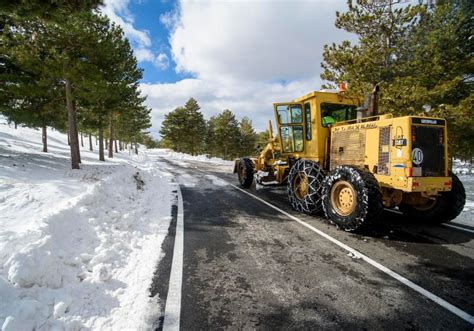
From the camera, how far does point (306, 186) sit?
23.4 ft

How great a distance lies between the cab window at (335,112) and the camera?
7500 mm

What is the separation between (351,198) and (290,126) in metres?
3.68

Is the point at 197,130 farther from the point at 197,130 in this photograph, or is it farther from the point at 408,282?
the point at 408,282

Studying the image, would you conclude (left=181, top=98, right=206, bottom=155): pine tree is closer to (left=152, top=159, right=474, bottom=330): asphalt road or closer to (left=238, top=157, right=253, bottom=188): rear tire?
(left=238, top=157, right=253, bottom=188): rear tire

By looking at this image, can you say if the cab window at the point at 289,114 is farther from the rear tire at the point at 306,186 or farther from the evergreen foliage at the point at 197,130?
the evergreen foliage at the point at 197,130

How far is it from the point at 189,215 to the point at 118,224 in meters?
1.85

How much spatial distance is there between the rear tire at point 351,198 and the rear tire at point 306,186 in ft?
2.13

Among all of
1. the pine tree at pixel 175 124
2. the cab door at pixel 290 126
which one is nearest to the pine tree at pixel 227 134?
the pine tree at pixel 175 124

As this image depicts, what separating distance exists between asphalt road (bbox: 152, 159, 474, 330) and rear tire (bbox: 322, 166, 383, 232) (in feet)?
1.05

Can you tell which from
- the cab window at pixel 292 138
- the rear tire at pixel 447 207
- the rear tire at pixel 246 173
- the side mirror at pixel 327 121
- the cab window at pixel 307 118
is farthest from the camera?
the rear tire at pixel 246 173

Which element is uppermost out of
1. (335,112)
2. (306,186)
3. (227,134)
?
(227,134)

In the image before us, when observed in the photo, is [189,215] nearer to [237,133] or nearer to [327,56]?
[327,56]

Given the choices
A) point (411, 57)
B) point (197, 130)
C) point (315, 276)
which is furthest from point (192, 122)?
point (315, 276)

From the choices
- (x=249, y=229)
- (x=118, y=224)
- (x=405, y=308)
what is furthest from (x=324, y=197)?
(x=118, y=224)
